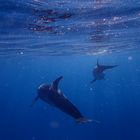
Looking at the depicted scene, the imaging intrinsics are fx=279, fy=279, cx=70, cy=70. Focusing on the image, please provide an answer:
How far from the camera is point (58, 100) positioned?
1144 centimetres

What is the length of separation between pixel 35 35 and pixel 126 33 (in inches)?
348

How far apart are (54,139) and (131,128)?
42.9ft

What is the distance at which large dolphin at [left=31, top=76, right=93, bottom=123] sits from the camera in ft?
35.7

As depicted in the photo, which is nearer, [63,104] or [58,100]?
[63,104]

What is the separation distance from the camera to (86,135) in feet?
158

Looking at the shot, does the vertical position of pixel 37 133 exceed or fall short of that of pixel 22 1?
it falls short

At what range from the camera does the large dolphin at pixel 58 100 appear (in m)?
10.9

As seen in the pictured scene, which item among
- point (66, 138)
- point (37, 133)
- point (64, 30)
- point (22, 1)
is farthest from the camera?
point (37, 133)

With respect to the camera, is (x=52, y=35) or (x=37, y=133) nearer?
(x=52, y=35)

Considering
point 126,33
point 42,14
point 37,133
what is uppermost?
point 42,14

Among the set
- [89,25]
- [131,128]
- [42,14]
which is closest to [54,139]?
[131,128]

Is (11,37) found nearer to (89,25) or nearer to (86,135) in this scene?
(89,25)

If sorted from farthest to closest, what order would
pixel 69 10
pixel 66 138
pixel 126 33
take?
pixel 66 138, pixel 126 33, pixel 69 10

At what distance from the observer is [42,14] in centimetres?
1708
